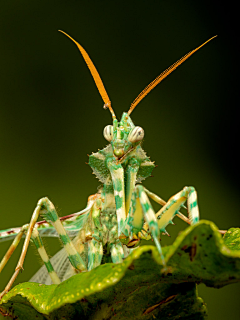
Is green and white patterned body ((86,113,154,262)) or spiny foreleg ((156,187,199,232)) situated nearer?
spiny foreleg ((156,187,199,232))

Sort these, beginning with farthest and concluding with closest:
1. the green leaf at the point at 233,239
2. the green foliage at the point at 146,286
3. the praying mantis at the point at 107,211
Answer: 1. the praying mantis at the point at 107,211
2. the green leaf at the point at 233,239
3. the green foliage at the point at 146,286

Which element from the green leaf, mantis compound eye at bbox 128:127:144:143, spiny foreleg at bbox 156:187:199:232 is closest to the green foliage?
the green leaf

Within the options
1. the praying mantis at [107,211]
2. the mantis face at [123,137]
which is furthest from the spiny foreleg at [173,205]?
the mantis face at [123,137]

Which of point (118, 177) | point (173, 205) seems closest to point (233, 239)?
point (173, 205)

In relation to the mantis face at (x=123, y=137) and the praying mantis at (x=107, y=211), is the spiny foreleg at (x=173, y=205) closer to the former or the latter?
the praying mantis at (x=107, y=211)

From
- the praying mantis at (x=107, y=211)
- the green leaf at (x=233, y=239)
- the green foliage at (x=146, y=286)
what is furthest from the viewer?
the praying mantis at (x=107, y=211)

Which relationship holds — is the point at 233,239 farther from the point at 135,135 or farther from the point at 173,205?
the point at 135,135

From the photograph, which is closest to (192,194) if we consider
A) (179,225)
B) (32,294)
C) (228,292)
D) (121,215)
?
(121,215)

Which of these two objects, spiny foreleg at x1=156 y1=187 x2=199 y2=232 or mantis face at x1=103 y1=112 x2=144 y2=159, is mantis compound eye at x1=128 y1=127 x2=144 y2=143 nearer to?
mantis face at x1=103 y1=112 x2=144 y2=159

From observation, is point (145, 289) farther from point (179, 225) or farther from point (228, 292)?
point (228, 292)

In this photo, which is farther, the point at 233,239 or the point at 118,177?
the point at 118,177
